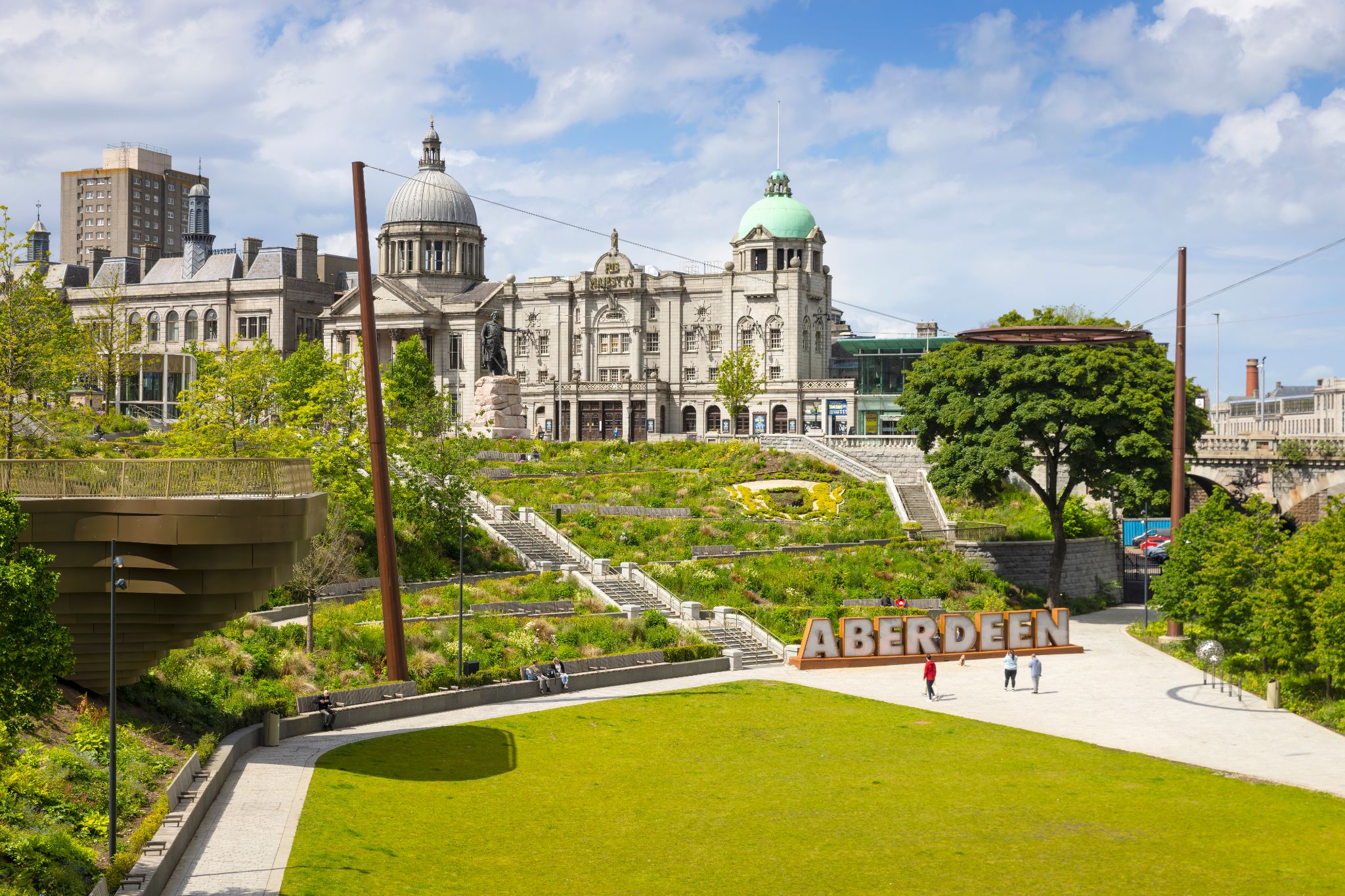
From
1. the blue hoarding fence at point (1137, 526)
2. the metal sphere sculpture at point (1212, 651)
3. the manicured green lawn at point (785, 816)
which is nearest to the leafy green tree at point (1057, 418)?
the metal sphere sculpture at point (1212, 651)

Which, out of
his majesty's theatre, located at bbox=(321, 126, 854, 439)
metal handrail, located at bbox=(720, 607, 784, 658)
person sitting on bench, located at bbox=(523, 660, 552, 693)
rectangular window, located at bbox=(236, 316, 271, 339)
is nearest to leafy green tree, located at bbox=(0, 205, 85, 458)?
person sitting on bench, located at bbox=(523, 660, 552, 693)

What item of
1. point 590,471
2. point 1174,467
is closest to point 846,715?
point 1174,467

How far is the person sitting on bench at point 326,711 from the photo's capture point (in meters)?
35.8

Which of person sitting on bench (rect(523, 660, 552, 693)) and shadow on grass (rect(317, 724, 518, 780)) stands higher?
person sitting on bench (rect(523, 660, 552, 693))

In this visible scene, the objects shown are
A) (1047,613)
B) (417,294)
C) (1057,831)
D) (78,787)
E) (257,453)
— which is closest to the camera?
(78,787)

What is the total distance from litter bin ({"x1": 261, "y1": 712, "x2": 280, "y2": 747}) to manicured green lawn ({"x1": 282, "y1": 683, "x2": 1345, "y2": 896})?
213 cm

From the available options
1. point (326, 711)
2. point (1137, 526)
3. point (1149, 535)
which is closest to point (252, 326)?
point (1137, 526)

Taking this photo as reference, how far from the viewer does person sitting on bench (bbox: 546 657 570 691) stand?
1681 inches

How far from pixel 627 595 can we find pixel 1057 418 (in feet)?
74.9

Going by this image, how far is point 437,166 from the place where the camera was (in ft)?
458

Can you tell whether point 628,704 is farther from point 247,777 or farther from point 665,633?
point 247,777

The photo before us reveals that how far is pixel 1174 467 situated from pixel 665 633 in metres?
21.9

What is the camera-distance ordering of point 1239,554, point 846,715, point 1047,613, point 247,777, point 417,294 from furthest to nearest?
point 417,294 → point 1047,613 → point 1239,554 → point 846,715 → point 247,777

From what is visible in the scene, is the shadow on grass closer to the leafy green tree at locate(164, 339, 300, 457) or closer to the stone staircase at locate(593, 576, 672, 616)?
the leafy green tree at locate(164, 339, 300, 457)
